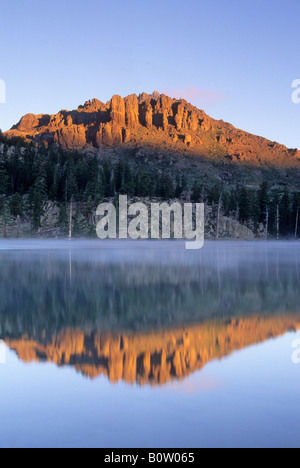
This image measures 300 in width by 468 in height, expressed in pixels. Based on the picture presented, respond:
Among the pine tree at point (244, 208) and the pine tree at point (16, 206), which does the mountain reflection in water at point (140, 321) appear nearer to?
the pine tree at point (16, 206)

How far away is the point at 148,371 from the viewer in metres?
5.73

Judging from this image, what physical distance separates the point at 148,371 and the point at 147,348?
1.12 meters

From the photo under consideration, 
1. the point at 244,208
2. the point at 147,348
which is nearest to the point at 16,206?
the point at 244,208

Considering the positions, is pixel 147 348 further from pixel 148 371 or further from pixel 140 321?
pixel 140 321

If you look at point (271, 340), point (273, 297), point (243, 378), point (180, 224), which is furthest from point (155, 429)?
point (180, 224)

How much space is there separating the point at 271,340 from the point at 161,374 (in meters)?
2.84

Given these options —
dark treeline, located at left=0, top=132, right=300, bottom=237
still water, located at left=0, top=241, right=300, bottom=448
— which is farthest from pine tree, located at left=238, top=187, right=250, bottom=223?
still water, located at left=0, top=241, right=300, bottom=448

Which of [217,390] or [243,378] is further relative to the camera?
[243,378]

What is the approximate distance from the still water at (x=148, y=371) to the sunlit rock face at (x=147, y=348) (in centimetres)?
2

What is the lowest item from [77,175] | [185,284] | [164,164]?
[185,284]

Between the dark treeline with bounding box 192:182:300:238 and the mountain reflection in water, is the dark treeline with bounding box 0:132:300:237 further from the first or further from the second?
the mountain reflection in water
